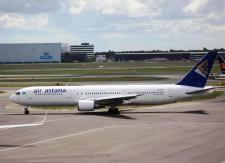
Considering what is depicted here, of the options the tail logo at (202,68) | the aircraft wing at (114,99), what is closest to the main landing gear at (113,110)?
the aircraft wing at (114,99)

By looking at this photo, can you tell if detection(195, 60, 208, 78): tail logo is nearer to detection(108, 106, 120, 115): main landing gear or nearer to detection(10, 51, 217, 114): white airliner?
detection(10, 51, 217, 114): white airliner

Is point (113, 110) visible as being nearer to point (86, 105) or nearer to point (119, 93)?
point (119, 93)

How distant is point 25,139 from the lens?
34.8 meters

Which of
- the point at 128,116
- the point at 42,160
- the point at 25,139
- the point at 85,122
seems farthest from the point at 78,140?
the point at 128,116

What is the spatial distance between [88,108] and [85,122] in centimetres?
653

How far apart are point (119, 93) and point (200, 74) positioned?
29.8ft

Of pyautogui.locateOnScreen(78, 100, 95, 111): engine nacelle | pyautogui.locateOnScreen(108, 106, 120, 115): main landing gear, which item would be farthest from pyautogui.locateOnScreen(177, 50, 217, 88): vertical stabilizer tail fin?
pyautogui.locateOnScreen(78, 100, 95, 111): engine nacelle

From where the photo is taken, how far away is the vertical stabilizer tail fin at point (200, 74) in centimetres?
5245

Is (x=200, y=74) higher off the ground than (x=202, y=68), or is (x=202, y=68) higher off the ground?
(x=202, y=68)

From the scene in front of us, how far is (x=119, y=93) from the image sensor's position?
53.0m

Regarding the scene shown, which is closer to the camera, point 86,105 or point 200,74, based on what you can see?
point 86,105

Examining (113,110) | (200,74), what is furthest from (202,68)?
(113,110)

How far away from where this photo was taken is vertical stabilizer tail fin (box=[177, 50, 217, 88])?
52.4m

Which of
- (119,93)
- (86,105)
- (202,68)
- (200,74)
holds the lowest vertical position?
(86,105)
